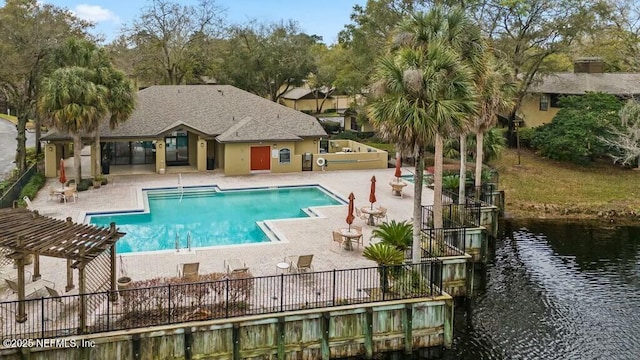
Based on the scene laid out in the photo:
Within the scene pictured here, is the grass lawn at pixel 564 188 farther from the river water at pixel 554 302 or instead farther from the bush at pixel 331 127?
the bush at pixel 331 127

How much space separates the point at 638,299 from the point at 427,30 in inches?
451

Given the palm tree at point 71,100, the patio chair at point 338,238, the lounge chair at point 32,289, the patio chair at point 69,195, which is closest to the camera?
the lounge chair at point 32,289

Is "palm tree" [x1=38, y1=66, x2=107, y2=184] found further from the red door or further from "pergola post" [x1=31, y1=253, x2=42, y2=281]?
"pergola post" [x1=31, y1=253, x2=42, y2=281]

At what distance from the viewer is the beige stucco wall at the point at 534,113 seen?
49.4 metres

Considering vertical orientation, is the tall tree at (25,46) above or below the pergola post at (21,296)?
above

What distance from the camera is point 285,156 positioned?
38688 millimetres

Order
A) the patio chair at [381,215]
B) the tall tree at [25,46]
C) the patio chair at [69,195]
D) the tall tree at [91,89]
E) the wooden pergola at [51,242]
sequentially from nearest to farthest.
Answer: the wooden pergola at [51,242]
the patio chair at [381,215]
the patio chair at [69,195]
the tall tree at [91,89]
the tall tree at [25,46]

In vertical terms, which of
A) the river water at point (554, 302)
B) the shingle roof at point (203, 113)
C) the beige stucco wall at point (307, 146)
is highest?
the shingle roof at point (203, 113)

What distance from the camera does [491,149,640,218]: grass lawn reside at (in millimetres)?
32906

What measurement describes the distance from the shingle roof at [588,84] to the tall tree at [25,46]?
109 ft

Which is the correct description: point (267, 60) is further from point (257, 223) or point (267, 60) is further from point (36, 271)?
point (36, 271)

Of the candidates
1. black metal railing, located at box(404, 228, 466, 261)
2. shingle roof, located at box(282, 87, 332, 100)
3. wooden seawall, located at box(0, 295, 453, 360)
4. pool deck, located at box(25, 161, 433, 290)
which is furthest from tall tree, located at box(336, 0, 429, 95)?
wooden seawall, located at box(0, 295, 453, 360)

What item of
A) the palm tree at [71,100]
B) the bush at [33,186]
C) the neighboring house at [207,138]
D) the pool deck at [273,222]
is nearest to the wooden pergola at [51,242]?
the pool deck at [273,222]

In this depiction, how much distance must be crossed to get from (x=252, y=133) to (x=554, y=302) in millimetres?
22416
